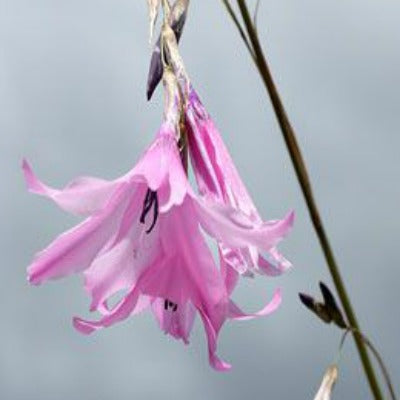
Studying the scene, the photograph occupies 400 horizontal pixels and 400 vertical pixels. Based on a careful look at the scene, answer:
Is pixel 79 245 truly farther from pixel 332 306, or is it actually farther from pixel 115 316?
pixel 332 306

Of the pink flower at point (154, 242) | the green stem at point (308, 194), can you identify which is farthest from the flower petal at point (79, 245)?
the green stem at point (308, 194)

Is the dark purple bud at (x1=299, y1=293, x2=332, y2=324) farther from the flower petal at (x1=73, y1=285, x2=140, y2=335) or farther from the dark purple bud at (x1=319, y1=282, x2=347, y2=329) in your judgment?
the flower petal at (x1=73, y1=285, x2=140, y2=335)

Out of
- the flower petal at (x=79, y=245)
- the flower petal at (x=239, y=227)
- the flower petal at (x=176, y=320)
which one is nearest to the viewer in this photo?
the flower petal at (x=239, y=227)

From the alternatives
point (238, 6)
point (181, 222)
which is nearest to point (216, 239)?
point (181, 222)

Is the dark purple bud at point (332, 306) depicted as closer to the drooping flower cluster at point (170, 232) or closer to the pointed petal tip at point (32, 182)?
the drooping flower cluster at point (170, 232)

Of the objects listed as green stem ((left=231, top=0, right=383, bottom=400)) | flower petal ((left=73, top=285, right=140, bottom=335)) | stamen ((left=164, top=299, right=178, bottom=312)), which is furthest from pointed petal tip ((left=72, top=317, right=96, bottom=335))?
green stem ((left=231, top=0, right=383, bottom=400))

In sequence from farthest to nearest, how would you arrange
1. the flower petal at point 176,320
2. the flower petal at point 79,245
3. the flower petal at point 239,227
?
the flower petal at point 176,320 → the flower petal at point 79,245 → the flower petal at point 239,227

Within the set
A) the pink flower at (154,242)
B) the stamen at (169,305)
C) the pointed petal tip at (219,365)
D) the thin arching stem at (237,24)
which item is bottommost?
the pointed petal tip at (219,365)

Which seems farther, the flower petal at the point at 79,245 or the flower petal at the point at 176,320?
the flower petal at the point at 176,320
